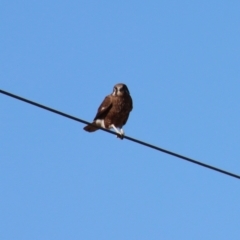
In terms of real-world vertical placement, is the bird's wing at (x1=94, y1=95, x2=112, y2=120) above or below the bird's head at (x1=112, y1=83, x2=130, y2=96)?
below

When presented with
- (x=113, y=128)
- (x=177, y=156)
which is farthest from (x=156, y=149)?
(x=113, y=128)

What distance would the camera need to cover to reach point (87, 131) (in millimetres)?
13164

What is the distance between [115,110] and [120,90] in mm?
387

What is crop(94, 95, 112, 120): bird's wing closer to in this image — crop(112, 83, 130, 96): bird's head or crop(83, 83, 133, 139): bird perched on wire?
crop(83, 83, 133, 139): bird perched on wire

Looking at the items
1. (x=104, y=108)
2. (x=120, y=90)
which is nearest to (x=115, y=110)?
(x=104, y=108)

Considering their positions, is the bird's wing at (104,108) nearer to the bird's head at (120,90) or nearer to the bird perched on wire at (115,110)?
the bird perched on wire at (115,110)

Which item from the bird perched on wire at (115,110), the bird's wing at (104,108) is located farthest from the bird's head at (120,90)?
the bird's wing at (104,108)

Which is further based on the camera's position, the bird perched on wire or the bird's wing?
the bird's wing

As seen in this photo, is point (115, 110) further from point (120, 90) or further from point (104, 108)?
point (120, 90)

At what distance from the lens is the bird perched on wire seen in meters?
13.1

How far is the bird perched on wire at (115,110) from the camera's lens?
42.9 feet

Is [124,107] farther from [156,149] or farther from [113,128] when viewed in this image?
[156,149]

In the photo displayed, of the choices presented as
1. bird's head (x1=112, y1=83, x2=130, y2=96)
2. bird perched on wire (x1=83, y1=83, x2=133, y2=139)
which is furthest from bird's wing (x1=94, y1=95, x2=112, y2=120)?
bird's head (x1=112, y1=83, x2=130, y2=96)

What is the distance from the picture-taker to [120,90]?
1329 centimetres
